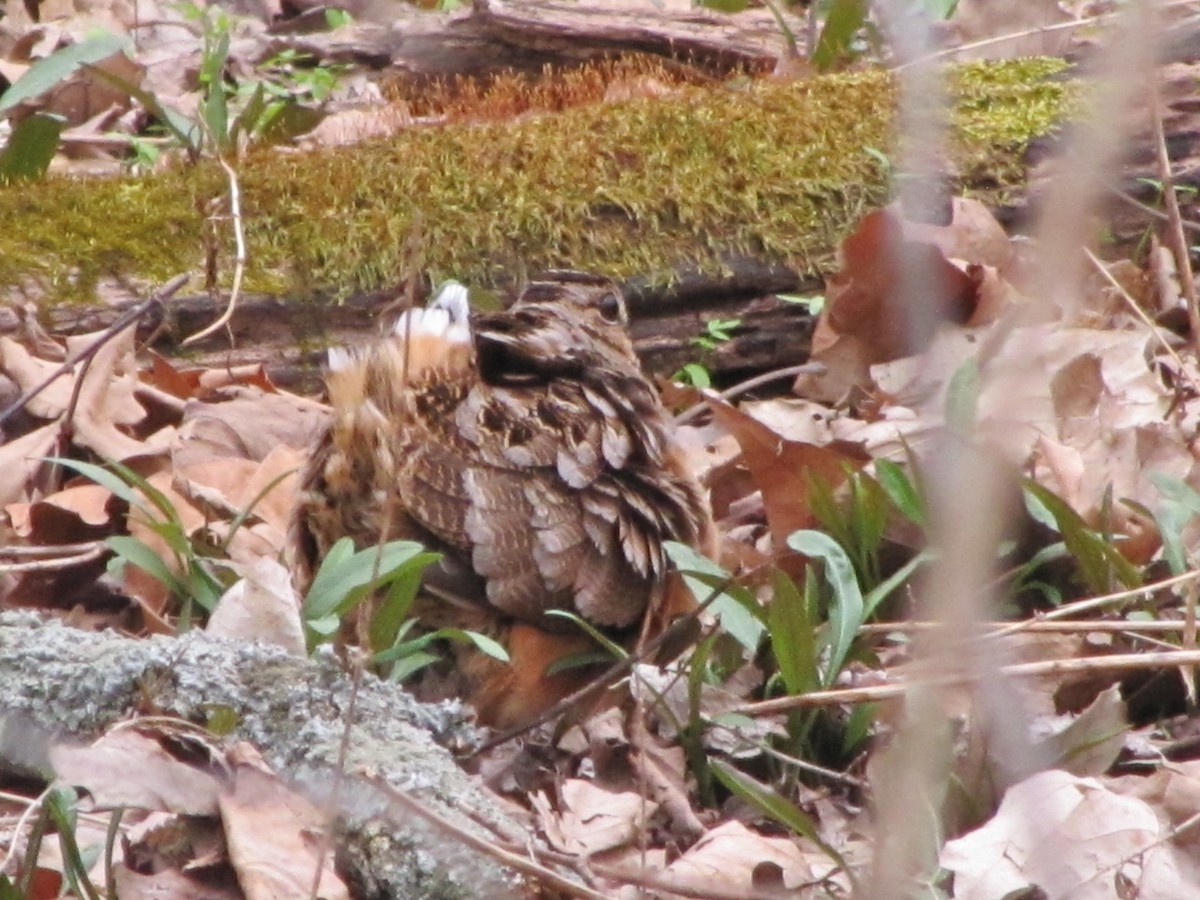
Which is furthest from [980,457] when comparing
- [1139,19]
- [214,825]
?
[214,825]

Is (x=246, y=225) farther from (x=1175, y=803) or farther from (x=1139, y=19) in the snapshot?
(x=1139, y=19)

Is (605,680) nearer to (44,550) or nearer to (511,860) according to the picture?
(511,860)

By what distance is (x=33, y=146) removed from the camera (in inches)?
184

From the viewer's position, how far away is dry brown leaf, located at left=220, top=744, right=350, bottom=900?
2.07 m

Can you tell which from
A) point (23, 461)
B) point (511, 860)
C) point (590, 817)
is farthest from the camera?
point (23, 461)

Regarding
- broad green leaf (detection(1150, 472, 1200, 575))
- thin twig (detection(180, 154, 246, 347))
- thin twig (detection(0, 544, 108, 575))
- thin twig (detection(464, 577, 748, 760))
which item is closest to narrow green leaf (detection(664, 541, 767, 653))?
thin twig (detection(464, 577, 748, 760))

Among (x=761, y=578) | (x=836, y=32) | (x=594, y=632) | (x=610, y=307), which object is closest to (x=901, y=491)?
(x=761, y=578)

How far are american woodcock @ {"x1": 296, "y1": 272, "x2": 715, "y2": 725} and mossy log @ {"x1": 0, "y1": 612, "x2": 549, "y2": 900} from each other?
318mm

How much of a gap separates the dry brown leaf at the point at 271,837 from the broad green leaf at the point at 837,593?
3.17 ft

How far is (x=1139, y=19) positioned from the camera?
0.91 meters

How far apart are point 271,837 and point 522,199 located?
2.35m

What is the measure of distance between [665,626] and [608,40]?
322cm

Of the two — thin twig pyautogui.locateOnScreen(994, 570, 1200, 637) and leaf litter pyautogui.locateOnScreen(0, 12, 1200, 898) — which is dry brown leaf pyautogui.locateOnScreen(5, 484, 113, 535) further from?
thin twig pyautogui.locateOnScreen(994, 570, 1200, 637)

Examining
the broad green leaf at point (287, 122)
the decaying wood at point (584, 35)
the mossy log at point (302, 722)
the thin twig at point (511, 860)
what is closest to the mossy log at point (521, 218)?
the broad green leaf at point (287, 122)
